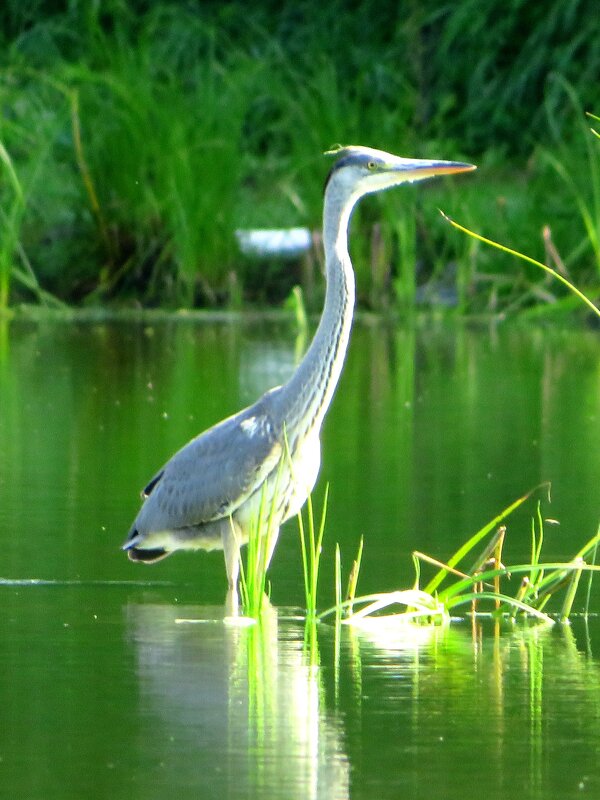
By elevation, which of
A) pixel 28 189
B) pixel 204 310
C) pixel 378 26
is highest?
pixel 378 26

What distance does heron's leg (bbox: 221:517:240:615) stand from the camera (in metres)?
5.87

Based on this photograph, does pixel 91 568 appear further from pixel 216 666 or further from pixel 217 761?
pixel 217 761

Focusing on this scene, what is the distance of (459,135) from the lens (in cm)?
2158

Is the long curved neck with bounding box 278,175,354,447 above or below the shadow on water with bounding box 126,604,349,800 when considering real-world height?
above

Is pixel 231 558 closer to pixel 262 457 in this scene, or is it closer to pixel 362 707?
pixel 262 457

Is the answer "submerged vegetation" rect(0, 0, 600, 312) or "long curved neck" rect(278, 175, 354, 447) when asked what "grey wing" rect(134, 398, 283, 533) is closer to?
"long curved neck" rect(278, 175, 354, 447)

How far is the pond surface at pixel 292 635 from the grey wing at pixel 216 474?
0.79 feet

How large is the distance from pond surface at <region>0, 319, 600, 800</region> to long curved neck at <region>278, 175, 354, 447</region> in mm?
548

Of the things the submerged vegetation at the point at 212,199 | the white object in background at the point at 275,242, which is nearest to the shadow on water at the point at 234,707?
the submerged vegetation at the point at 212,199

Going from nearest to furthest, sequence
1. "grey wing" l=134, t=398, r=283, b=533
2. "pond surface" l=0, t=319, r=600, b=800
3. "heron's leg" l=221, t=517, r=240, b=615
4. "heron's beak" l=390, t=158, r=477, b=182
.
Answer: "pond surface" l=0, t=319, r=600, b=800, "heron's leg" l=221, t=517, r=240, b=615, "grey wing" l=134, t=398, r=283, b=533, "heron's beak" l=390, t=158, r=477, b=182

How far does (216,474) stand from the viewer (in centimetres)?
602

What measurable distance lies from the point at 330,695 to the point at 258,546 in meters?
0.91

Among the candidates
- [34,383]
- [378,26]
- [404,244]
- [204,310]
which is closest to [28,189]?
[204,310]

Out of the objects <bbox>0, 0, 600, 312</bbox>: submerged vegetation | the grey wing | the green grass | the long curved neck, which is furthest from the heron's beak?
<bbox>0, 0, 600, 312</bbox>: submerged vegetation
